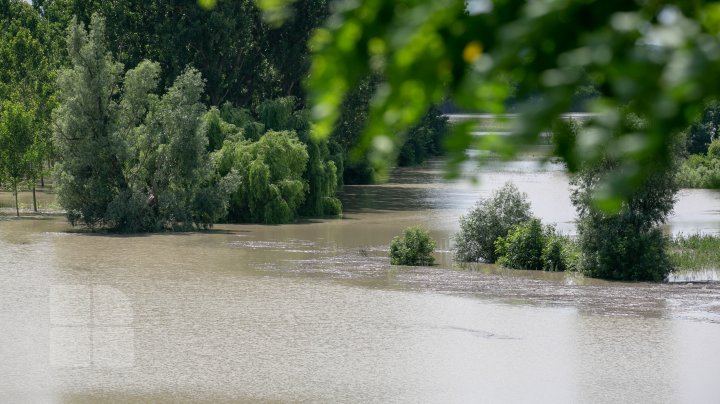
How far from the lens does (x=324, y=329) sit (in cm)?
1880

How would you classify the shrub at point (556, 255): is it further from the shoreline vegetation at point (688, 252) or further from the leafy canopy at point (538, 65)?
the leafy canopy at point (538, 65)

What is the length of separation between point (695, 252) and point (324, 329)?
14.2 m

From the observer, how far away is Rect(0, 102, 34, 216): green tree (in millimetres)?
38438

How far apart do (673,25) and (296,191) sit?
36.3 m

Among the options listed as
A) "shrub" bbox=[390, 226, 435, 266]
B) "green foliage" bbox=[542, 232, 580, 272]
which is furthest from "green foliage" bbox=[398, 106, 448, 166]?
"green foliage" bbox=[542, 232, 580, 272]

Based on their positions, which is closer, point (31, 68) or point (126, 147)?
point (126, 147)

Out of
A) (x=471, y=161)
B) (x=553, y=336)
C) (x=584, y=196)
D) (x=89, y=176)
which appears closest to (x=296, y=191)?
(x=89, y=176)

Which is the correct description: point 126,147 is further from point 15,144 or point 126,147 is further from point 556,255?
point 556,255

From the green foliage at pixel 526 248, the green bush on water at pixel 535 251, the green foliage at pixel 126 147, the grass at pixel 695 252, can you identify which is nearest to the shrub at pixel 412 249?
the green bush on water at pixel 535 251

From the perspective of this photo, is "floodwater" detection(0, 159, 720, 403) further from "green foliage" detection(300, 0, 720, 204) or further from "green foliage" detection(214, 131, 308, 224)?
"green foliage" detection(300, 0, 720, 204)

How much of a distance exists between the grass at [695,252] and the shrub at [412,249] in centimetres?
607

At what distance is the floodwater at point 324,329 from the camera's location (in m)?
14.9

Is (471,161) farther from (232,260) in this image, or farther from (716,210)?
(716,210)

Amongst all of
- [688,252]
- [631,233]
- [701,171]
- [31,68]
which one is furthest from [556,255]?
[31,68]
